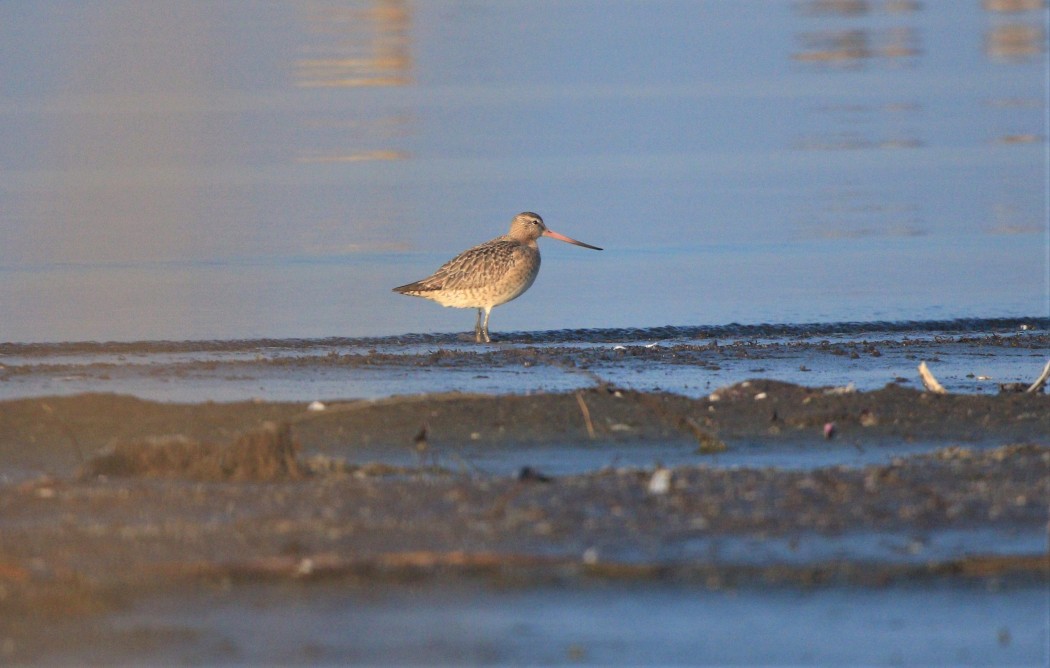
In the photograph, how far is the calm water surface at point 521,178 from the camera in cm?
1382

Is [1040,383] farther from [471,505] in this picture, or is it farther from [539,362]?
[471,505]

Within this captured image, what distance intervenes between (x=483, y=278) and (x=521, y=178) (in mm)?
7834

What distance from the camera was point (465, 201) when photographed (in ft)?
61.1

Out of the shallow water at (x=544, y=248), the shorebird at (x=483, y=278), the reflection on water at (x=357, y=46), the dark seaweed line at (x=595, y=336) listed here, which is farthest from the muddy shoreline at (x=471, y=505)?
the reflection on water at (x=357, y=46)

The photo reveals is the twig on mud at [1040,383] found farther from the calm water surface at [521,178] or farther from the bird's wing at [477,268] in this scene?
the bird's wing at [477,268]

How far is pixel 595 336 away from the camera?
1228 cm

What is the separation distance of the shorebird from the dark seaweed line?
0.30 meters

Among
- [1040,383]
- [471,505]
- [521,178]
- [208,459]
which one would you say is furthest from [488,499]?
[521,178]

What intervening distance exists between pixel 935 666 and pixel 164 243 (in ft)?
41.8

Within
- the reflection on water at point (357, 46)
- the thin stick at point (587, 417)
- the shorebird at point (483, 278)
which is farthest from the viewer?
the reflection on water at point (357, 46)

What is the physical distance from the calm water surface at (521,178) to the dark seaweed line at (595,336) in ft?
1.12

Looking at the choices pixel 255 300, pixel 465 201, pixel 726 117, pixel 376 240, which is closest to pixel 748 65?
pixel 726 117

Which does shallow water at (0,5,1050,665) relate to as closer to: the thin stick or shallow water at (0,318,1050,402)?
shallow water at (0,318,1050,402)

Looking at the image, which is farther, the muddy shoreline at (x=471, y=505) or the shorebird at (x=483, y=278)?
the shorebird at (x=483, y=278)
